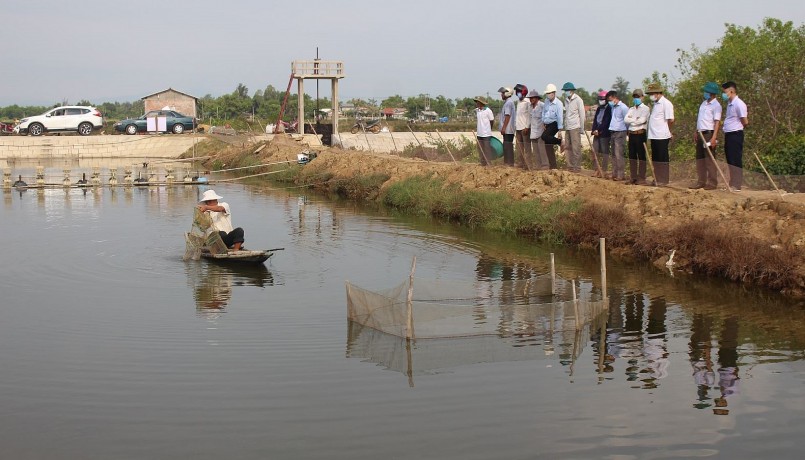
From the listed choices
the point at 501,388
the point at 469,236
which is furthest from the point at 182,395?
the point at 469,236

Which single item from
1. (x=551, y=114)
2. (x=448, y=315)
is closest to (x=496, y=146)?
(x=551, y=114)

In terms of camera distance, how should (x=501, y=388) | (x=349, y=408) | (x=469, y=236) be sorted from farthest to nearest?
(x=469, y=236)
(x=501, y=388)
(x=349, y=408)

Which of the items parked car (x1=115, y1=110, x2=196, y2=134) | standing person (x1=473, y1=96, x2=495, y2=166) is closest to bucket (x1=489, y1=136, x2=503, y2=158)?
standing person (x1=473, y1=96, x2=495, y2=166)

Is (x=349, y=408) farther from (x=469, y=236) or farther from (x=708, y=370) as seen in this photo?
(x=469, y=236)

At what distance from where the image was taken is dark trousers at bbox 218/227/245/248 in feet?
58.7

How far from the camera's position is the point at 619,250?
18984mm

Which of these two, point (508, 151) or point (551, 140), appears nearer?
point (551, 140)

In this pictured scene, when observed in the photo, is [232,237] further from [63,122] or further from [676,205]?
[63,122]

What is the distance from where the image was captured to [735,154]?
59.2 feet

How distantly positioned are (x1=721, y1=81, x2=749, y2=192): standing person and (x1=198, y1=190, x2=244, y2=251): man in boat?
31.0 feet

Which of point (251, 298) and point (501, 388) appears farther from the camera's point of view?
point (251, 298)

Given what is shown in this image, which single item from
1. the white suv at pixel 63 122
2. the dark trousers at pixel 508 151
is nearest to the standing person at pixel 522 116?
the dark trousers at pixel 508 151

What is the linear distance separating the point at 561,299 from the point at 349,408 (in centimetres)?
547

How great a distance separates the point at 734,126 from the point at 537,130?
5.69 m
